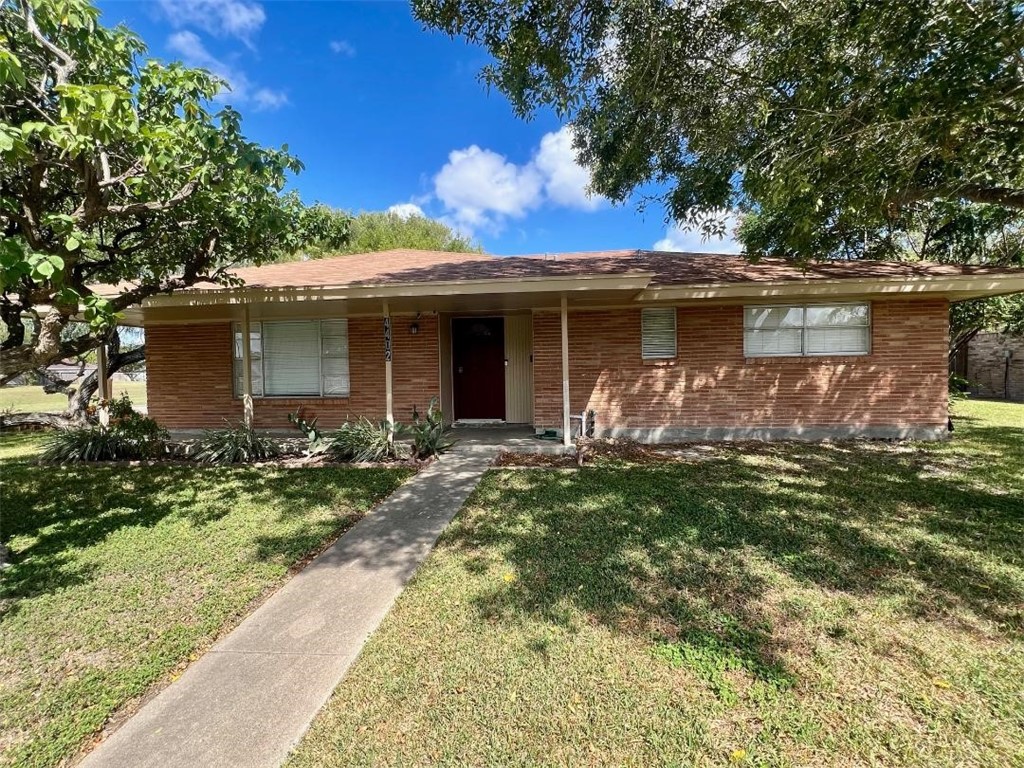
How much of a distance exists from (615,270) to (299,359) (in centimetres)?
634

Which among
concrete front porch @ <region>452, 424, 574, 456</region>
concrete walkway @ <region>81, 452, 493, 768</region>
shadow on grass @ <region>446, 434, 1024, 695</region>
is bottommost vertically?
concrete walkway @ <region>81, 452, 493, 768</region>

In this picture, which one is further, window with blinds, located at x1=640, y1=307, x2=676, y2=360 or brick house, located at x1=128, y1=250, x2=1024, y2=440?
window with blinds, located at x1=640, y1=307, x2=676, y2=360

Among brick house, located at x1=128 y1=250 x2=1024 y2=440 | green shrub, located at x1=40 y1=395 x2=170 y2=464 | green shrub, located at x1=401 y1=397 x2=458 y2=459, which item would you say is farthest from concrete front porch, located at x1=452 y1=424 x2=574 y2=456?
green shrub, located at x1=40 y1=395 x2=170 y2=464

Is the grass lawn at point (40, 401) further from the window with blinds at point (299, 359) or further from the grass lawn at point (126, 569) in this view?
the grass lawn at point (126, 569)

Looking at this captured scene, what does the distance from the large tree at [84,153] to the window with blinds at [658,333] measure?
239 inches

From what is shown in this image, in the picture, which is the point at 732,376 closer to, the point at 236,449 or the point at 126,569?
the point at 236,449

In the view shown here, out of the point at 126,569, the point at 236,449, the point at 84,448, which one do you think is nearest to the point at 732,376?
the point at 236,449

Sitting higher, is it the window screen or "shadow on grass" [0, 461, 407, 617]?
the window screen

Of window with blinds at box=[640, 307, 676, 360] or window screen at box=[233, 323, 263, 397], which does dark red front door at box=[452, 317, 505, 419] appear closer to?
window with blinds at box=[640, 307, 676, 360]

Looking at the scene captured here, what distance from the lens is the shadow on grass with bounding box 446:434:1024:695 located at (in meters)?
3.00

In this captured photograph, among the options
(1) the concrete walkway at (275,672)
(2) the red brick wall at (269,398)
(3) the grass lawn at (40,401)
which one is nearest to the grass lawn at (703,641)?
(1) the concrete walkway at (275,672)

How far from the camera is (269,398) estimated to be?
973 cm

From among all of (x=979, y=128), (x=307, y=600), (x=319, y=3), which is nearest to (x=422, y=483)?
(x=307, y=600)

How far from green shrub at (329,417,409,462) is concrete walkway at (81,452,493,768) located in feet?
10.5
